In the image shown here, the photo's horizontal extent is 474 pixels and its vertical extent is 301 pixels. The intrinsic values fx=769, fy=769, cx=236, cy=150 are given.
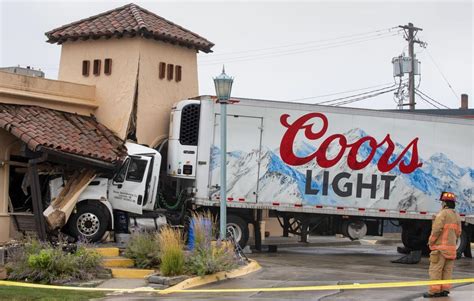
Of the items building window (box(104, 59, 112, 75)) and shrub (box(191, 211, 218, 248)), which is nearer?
shrub (box(191, 211, 218, 248))

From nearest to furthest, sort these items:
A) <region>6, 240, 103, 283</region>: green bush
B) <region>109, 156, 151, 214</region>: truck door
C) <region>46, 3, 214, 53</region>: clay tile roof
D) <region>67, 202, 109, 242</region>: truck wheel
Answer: <region>6, 240, 103, 283</region>: green bush, <region>67, 202, 109, 242</region>: truck wheel, <region>109, 156, 151, 214</region>: truck door, <region>46, 3, 214, 53</region>: clay tile roof

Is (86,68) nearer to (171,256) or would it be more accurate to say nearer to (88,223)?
(88,223)

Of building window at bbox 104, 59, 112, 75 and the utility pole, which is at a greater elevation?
the utility pole

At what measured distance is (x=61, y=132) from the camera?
761 inches

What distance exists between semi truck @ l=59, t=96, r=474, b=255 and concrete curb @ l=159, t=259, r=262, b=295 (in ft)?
13.3

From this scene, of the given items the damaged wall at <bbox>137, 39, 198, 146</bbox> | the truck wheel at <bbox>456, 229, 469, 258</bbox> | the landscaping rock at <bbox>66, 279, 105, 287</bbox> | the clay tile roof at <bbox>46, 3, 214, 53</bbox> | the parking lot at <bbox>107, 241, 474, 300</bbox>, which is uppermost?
the clay tile roof at <bbox>46, 3, 214, 53</bbox>

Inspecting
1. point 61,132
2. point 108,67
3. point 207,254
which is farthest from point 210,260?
point 108,67

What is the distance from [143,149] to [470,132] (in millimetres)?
9018

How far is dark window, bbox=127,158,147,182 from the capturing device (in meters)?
19.6

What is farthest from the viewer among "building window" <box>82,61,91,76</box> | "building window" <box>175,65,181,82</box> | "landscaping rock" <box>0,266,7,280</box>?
"building window" <box>175,65,181,82</box>

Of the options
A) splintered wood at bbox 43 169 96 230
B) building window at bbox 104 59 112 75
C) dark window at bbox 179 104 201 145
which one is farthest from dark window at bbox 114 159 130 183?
building window at bbox 104 59 112 75

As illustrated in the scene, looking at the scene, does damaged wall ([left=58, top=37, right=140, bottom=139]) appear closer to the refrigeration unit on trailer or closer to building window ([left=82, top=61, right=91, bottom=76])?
building window ([left=82, top=61, right=91, bottom=76])

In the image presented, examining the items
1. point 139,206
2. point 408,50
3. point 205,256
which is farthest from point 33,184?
point 408,50

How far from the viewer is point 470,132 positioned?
840 inches
